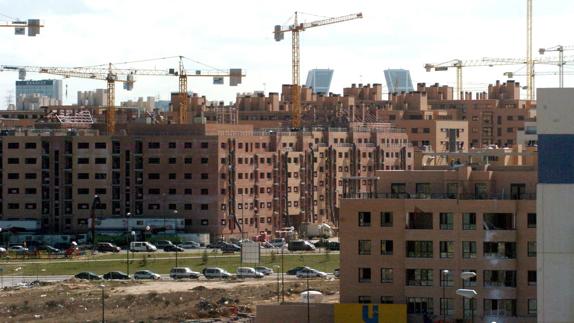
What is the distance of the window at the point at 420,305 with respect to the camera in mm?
70312

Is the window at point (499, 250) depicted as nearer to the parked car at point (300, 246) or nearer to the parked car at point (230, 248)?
the parked car at point (230, 248)

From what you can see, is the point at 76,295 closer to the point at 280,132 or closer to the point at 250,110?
the point at 280,132

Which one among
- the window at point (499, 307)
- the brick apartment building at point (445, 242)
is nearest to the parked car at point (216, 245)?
the brick apartment building at point (445, 242)

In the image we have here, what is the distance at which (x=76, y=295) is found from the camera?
328 feet

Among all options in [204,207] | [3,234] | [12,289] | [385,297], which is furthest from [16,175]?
[385,297]

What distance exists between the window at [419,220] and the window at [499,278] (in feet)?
9.55

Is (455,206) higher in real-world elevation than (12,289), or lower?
higher

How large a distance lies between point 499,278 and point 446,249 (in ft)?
7.60

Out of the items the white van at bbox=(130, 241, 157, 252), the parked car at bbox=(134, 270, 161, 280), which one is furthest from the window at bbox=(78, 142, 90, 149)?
the parked car at bbox=(134, 270, 161, 280)

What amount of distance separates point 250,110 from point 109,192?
51.7 meters

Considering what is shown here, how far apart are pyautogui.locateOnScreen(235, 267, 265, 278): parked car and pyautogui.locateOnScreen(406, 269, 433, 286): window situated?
3851cm

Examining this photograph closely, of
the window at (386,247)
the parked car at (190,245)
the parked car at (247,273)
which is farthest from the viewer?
the parked car at (190,245)

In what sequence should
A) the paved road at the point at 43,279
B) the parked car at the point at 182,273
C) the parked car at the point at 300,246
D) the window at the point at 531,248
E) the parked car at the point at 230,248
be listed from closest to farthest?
1. the window at the point at 531,248
2. the paved road at the point at 43,279
3. the parked car at the point at 182,273
4. the parked car at the point at 230,248
5. the parked car at the point at 300,246

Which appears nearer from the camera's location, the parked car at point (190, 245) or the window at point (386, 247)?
the window at point (386, 247)
